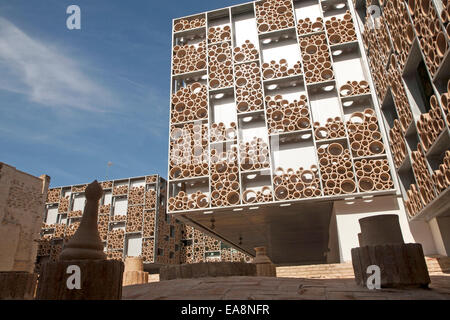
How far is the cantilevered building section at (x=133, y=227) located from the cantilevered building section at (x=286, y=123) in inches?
500

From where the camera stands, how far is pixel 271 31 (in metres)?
12.8

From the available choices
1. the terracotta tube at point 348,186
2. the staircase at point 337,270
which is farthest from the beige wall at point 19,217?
the terracotta tube at point 348,186

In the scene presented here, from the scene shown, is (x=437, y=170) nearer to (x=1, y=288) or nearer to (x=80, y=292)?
(x=80, y=292)

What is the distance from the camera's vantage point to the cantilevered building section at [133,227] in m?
25.9

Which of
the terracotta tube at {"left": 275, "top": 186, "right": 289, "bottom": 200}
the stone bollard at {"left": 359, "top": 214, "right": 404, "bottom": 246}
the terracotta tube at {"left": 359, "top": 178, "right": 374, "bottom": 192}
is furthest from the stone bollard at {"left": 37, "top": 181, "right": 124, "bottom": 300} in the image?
the terracotta tube at {"left": 359, "top": 178, "right": 374, "bottom": 192}

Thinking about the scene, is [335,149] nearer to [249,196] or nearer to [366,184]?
[366,184]

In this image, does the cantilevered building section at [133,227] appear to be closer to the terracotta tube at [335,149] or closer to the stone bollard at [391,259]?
the terracotta tube at [335,149]

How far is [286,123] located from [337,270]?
5.33 metres

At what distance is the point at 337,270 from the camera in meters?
8.27

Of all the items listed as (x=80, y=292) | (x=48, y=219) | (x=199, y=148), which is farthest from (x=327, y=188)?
(x=48, y=219)

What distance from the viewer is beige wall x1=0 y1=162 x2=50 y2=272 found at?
16875 mm

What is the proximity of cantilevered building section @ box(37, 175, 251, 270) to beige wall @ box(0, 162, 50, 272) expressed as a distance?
789 cm

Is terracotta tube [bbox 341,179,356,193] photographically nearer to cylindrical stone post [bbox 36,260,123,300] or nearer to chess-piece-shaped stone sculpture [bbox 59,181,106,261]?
chess-piece-shaped stone sculpture [bbox 59,181,106,261]

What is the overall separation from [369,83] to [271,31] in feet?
14.5
